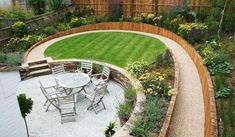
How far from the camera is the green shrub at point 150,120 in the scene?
6.78 metres

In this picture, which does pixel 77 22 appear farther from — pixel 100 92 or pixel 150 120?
pixel 150 120

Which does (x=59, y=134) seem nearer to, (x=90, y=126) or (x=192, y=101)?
(x=90, y=126)

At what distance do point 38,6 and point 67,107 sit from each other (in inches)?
477

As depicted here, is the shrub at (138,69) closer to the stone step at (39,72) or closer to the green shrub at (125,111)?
the green shrub at (125,111)

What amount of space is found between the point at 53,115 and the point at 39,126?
75 cm

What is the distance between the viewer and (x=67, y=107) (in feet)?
33.8

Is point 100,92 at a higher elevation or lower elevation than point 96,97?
higher

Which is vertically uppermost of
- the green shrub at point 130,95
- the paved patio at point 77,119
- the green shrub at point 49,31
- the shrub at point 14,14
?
the shrub at point 14,14

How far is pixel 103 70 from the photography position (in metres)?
12.3

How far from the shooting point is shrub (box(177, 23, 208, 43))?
14125mm

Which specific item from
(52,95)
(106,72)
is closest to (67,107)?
(52,95)

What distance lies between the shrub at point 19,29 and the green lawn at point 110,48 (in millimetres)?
2096

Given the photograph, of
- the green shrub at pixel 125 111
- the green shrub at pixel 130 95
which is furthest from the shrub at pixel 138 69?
the green shrub at pixel 125 111

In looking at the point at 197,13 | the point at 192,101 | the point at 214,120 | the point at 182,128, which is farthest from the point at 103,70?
the point at 197,13
